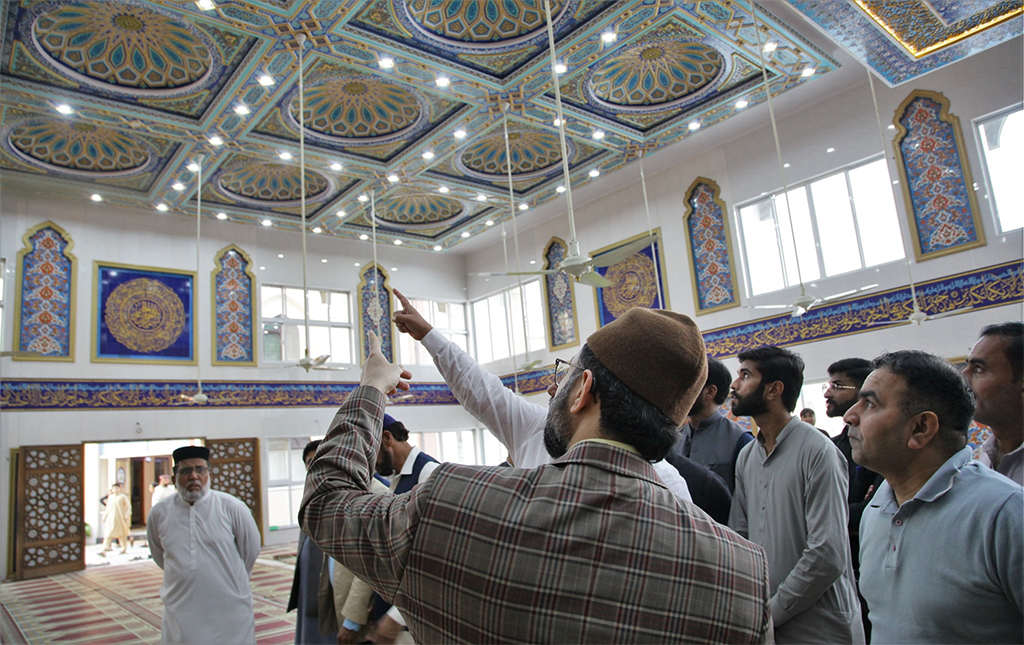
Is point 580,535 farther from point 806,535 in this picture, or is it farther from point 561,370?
point 806,535

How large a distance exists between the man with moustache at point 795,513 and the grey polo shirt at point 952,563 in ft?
1.50

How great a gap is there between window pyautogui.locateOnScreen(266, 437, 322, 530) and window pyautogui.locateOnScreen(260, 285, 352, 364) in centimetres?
149

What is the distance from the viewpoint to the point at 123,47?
653 centimetres

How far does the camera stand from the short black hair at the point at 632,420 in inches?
37.2

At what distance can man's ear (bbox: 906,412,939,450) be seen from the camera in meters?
1.38

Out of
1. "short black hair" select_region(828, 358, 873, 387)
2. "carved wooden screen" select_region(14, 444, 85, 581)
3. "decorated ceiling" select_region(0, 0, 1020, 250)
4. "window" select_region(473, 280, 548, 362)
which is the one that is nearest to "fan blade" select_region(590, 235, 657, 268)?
"decorated ceiling" select_region(0, 0, 1020, 250)

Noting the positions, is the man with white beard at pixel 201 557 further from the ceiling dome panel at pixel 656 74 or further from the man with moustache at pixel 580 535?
the ceiling dome panel at pixel 656 74

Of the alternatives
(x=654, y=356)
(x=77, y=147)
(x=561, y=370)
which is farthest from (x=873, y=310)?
(x=77, y=147)

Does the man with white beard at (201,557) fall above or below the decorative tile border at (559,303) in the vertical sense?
below

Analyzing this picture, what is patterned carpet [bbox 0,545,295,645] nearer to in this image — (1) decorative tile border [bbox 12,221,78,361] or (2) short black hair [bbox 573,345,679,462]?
(1) decorative tile border [bbox 12,221,78,361]

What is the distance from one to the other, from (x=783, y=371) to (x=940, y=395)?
0.91 metres

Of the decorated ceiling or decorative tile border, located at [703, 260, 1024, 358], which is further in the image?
decorative tile border, located at [703, 260, 1024, 358]

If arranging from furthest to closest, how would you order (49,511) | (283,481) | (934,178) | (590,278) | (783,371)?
(283,481) → (49,511) → (934,178) → (590,278) → (783,371)

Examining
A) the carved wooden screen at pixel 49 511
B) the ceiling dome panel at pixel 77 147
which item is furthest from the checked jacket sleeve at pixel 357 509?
the carved wooden screen at pixel 49 511
